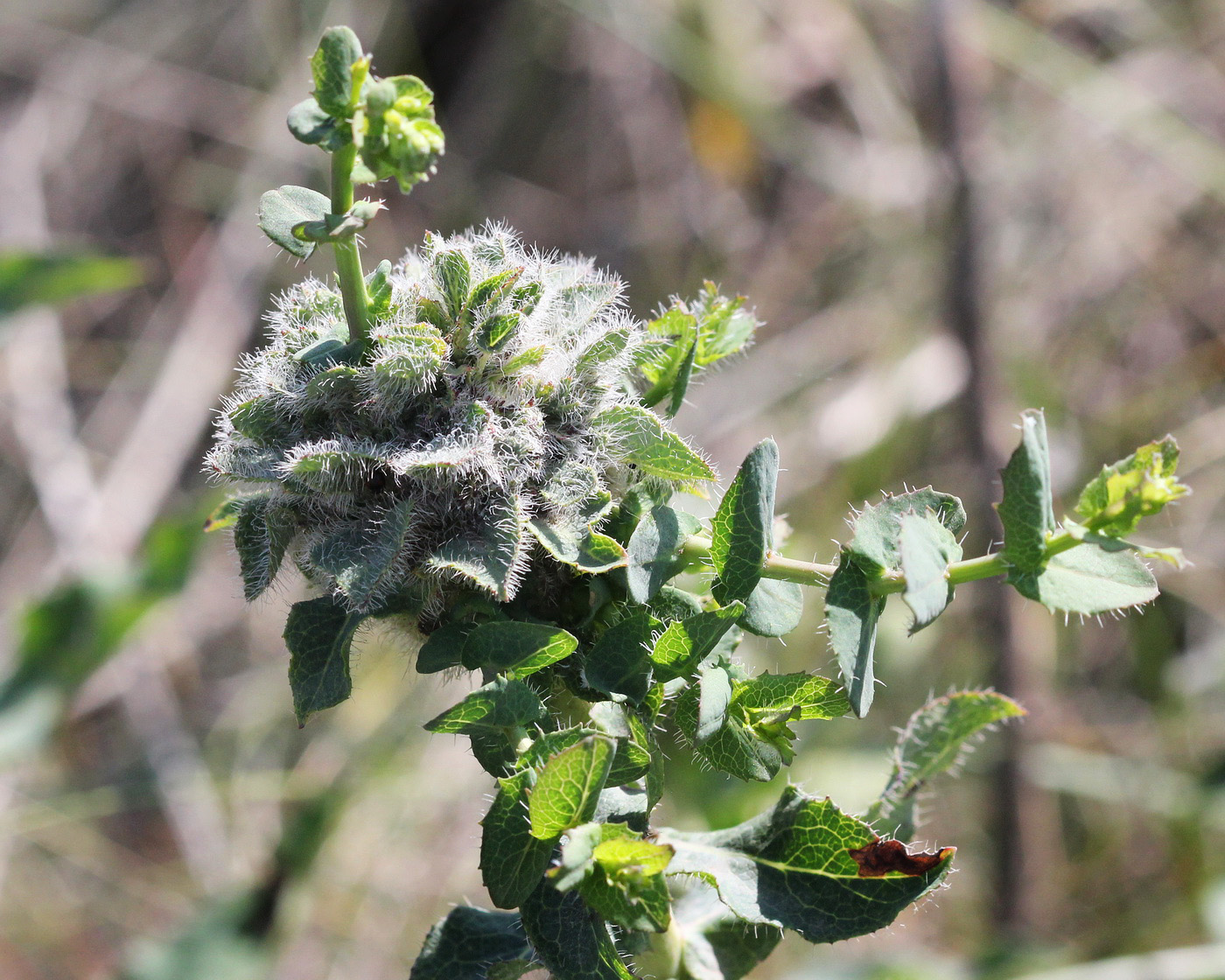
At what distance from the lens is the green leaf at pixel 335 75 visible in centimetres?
110

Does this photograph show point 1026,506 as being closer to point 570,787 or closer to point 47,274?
point 570,787

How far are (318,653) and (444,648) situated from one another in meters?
0.16

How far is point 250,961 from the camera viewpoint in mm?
3303

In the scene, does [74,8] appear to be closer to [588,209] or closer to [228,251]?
[228,251]

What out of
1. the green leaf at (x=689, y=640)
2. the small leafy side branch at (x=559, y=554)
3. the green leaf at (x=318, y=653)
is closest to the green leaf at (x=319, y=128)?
the small leafy side branch at (x=559, y=554)

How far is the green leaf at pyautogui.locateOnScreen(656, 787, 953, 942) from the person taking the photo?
1.27 meters

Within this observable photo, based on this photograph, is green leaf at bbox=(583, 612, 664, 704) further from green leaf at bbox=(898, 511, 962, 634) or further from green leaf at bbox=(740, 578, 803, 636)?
green leaf at bbox=(898, 511, 962, 634)

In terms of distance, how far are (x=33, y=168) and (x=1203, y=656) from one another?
6587mm

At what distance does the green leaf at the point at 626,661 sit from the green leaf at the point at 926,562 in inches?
12.2

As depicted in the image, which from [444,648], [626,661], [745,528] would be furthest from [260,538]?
[745,528]

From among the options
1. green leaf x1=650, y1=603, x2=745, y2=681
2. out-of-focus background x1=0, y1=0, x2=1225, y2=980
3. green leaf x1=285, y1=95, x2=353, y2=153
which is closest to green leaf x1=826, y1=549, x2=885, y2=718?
green leaf x1=650, y1=603, x2=745, y2=681

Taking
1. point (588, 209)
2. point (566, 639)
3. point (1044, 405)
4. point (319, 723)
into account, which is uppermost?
point (566, 639)

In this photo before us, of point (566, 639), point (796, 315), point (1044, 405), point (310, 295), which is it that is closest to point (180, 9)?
point (796, 315)

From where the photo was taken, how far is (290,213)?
3.87 ft
